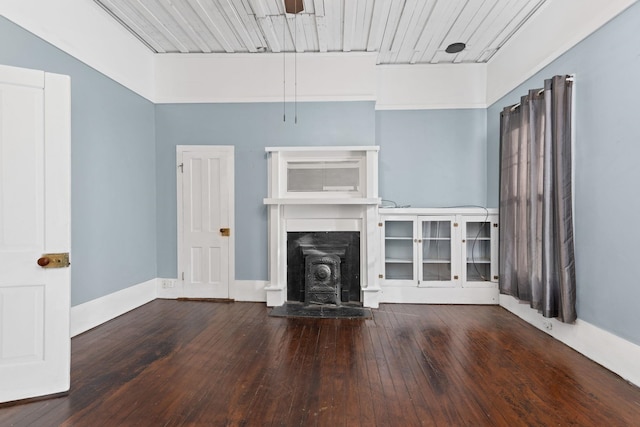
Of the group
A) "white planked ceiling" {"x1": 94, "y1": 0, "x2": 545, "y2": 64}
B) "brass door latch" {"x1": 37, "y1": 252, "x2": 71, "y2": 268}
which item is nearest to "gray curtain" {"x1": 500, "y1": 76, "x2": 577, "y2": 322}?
"white planked ceiling" {"x1": 94, "y1": 0, "x2": 545, "y2": 64}

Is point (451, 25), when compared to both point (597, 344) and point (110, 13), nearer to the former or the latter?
point (597, 344)

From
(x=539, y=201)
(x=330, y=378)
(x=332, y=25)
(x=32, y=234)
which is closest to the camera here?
(x=32, y=234)

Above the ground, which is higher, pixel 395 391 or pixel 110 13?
pixel 110 13

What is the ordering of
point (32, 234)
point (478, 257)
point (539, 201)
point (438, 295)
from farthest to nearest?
point (478, 257)
point (438, 295)
point (539, 201)
point (32, 234)

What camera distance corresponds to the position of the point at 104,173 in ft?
11.6

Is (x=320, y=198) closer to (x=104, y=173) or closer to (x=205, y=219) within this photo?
(x=205, y=219)

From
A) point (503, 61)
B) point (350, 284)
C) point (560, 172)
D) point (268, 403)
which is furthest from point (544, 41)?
point (268, 403)

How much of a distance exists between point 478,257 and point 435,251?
1.95 ft

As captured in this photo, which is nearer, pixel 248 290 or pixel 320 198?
pixel 320 198

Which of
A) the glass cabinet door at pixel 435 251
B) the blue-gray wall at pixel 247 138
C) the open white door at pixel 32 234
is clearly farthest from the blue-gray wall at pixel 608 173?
the open white door at pixel 32 234

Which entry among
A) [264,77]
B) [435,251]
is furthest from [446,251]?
[264,77]

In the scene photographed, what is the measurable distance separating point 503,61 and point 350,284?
334 centimetres

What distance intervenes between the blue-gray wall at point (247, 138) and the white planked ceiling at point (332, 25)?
2.38 ft

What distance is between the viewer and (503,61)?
4.08 meters
